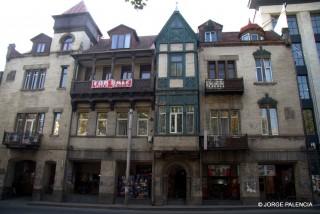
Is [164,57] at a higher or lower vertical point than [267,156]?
higher

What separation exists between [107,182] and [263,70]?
16012 mm

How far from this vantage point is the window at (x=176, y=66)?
2031 centimetres

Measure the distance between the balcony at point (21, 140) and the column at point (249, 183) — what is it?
1724 cm

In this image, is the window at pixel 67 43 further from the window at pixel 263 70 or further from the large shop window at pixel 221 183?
the window at pixel 263 70

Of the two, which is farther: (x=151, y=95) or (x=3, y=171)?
(x=3, y=171)

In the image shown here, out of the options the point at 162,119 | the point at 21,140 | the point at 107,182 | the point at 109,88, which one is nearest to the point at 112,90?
the point at 109,88

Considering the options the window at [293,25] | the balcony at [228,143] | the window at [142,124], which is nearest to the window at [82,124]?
the window at [142,124]

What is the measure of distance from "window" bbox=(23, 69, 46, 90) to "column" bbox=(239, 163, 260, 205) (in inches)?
779

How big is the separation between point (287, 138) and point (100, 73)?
672 inches

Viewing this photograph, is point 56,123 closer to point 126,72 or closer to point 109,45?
point 126,72

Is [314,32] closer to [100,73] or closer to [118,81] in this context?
[118,81]

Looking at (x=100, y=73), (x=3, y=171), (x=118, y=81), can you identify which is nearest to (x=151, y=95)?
(x=118, y=81)

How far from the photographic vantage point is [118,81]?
2102 cm

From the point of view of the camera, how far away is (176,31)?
70.3ft
